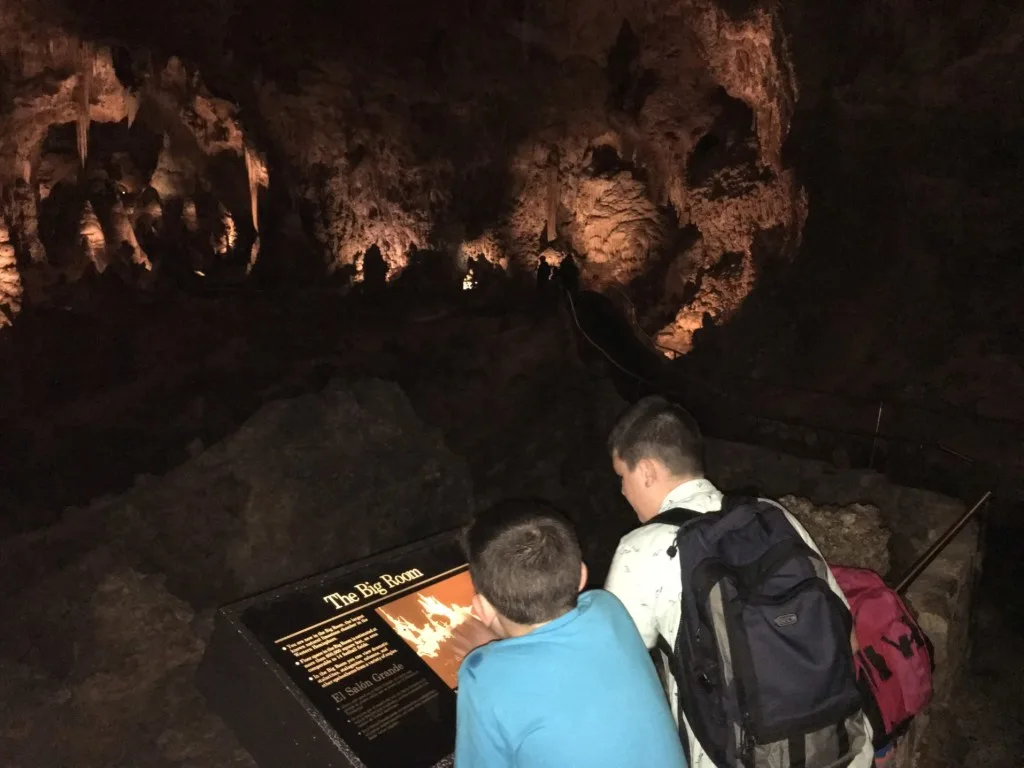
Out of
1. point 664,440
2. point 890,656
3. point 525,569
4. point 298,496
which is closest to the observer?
point 525,569

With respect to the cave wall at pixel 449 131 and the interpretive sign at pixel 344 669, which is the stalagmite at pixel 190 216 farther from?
the interpretive sign at pixel 344 669

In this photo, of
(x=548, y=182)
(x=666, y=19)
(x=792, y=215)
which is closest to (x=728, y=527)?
(x=792, y=215)

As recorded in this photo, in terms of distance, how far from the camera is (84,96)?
7961 millimetres

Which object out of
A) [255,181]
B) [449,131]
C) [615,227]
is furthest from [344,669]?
[615,227]

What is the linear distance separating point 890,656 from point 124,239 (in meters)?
8.83

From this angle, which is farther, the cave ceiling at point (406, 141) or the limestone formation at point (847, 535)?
the cave ceiling at point (406, 141)

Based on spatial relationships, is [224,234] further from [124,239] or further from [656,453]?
[656,453]

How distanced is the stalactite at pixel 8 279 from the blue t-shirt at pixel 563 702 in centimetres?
742

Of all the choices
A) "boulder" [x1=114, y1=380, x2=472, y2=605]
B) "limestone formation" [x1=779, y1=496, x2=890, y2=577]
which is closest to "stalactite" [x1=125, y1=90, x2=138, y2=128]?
"boulder" [x1=114, y1=380, x2=472, y2=605]

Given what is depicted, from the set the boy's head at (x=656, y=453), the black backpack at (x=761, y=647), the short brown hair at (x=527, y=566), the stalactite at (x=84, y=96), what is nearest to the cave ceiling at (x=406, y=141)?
the stalactite at (x=84, y=96)

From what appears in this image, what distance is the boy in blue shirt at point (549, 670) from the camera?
146 centimetres

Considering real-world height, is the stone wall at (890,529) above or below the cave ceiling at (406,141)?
below

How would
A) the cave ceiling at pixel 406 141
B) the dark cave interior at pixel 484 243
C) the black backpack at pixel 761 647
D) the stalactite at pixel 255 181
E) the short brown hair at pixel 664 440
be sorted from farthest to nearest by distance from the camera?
the stalactite at pixel 255 181 < the cave ceiling at pixel 406 141 < the dark cave interior at pixel 484 243 < the short brown hair at pixel 664 440 < the black backpack at pixel 761 647

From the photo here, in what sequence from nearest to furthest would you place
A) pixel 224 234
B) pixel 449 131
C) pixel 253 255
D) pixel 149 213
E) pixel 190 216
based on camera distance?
pixel 149 213 < pixel 190 216 < pixel 224 234 < pixel 253 255 < pixel 449 131
